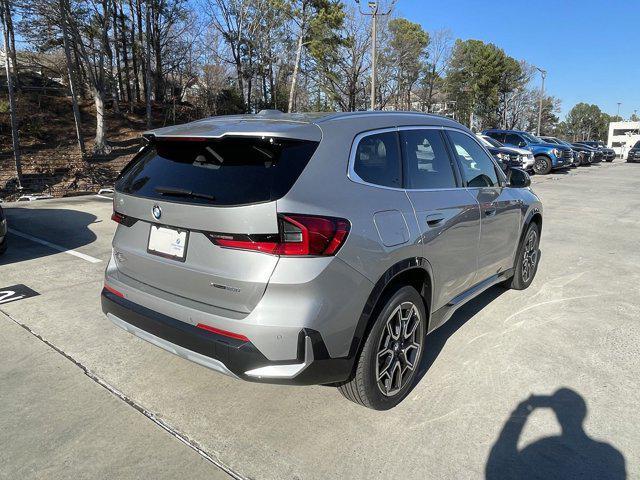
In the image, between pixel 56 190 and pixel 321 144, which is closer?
pixel 321 144

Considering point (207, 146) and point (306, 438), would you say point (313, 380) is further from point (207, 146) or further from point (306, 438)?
point (207, 146)

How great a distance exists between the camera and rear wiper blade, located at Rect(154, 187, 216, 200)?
2.44 metres

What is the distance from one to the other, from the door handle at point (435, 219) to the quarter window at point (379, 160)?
31 cm

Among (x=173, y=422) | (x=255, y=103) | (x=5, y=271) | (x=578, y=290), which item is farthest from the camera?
(x=255, y=103)

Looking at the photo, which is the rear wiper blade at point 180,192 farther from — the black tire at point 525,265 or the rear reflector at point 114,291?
the black tire at point 525,265

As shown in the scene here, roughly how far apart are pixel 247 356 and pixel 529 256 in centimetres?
387

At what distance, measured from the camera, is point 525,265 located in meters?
5.07

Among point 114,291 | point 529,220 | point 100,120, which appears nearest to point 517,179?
point 529,220

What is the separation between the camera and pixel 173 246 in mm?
2598

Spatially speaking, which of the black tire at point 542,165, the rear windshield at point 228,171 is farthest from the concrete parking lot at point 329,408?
the black tire at point 542,165

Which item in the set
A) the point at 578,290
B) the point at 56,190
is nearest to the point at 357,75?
the point at 56,190

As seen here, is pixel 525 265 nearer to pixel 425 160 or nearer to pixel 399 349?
pixel 425 160

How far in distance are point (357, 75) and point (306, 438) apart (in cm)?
3737

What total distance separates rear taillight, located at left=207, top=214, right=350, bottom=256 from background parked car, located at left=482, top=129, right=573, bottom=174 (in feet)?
73.5
